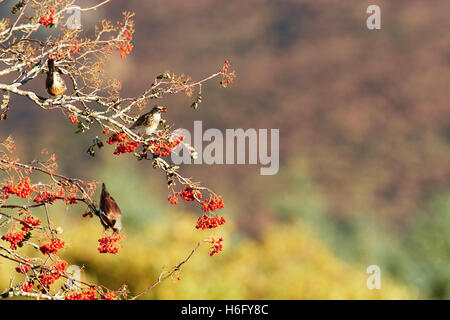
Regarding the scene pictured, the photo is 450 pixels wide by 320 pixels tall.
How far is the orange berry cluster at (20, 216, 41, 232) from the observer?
3459 mm

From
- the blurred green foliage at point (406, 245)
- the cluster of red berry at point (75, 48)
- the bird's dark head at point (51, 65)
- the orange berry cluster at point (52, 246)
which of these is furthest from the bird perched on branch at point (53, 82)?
the blurred green foliage at point (406, 245)

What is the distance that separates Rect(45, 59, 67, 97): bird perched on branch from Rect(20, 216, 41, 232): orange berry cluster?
76cm

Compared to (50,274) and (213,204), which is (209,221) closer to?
(213,204)

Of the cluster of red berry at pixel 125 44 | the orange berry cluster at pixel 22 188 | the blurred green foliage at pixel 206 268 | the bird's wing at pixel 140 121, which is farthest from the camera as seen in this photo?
the blurred green foliage at pixel 206 268

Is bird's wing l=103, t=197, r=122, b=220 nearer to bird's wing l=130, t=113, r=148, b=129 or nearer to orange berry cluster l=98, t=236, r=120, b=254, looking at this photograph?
orange berry cluster l=98, t=236, r=120, b=254

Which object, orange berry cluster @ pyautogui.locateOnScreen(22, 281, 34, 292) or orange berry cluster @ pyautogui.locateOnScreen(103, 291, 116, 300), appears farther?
orange berry cluster @ pyautogui.locateOnScreen(22, 281, 34, 292)

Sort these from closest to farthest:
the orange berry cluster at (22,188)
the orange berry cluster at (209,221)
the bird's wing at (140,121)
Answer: the orange berry cluster at (22,188), the orange berry cluster at (209,221), the bird's wing at (140,121)

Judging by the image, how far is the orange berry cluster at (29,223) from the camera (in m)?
3.46

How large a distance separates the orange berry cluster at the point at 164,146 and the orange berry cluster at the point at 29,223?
0.84 m

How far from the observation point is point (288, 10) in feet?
127

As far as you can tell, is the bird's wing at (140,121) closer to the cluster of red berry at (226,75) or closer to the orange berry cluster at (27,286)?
the cluster of red berry at (226,75)

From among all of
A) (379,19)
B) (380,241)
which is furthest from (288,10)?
(380,241)

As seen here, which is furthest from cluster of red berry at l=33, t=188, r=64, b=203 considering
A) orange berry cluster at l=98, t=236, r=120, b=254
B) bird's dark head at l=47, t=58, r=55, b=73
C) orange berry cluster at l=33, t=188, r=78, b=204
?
bird's dark head at l=47, t=58, r=55, b=73
